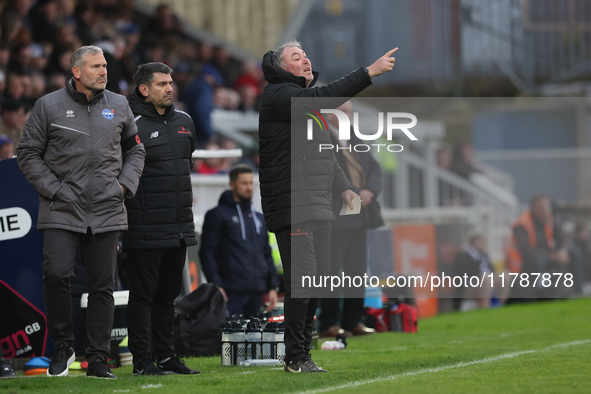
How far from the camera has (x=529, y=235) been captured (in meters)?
17.3

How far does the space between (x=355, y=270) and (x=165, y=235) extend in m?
3.93

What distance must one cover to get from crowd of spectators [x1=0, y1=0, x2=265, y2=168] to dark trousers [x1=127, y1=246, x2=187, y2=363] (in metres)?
2.86

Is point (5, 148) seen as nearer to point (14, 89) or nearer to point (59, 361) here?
point (14, 89)

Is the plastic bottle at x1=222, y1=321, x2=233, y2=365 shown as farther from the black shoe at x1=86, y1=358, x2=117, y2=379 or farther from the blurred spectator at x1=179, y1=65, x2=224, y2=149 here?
the blurred spectator at x1=179, y1=65, x2=224, y2=149

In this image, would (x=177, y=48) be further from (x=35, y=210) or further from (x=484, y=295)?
(x=35, y=210)

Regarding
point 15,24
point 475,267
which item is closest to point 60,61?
point 15,24

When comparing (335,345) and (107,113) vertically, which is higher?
(107,113)

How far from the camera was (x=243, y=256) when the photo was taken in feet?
33.6

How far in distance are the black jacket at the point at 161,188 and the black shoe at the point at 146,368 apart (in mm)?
732

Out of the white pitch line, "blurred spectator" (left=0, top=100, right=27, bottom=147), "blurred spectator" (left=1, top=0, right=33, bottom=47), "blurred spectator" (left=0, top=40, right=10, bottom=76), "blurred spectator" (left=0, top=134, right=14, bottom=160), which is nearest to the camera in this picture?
the white pitch line

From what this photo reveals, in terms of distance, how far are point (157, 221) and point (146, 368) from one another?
3.08ft

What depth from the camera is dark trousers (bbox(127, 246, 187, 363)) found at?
7354 millimetres

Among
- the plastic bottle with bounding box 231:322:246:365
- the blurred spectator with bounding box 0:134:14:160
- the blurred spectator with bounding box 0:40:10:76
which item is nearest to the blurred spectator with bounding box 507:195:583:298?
the blurred spectator with bounding box 0:40:10:76

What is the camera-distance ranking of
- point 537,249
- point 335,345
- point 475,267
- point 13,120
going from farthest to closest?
point 537,249 → point 475,267 → point 13,120 → point 335,345
